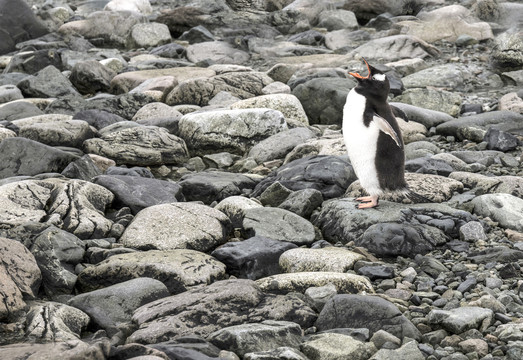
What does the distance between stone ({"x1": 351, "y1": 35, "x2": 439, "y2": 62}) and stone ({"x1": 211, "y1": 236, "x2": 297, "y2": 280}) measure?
28.5ft

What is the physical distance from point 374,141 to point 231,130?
3.04 metres

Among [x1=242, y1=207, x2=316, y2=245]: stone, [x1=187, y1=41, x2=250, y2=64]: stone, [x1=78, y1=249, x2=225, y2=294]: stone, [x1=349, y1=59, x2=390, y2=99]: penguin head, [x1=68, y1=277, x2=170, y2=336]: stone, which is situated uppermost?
[x1=349, y1=59, x2=390, y2=99]: penguin head

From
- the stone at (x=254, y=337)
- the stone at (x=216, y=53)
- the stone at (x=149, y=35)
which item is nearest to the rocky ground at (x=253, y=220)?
the stone at (x=254, y=337)

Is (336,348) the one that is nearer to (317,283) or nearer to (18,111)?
(317,283)

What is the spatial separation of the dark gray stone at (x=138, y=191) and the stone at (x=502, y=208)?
2.77 meters

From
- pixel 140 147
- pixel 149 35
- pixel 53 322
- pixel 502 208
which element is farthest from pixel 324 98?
pixel 149 35

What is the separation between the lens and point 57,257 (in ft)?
16.0

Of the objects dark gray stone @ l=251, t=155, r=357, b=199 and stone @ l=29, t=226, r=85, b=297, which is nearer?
stone @ l=29, t=226, r=85, b=297

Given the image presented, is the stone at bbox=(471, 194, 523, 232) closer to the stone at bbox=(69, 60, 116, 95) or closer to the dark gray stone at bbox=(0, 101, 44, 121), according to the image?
the dark gray stone at bbox=(0, 101, 44, 121)

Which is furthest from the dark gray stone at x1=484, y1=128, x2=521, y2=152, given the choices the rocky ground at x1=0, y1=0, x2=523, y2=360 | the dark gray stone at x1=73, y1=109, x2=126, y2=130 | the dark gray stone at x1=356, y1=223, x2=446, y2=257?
the dark gray stone at x1=73, y1=109, x2=126, y2=130

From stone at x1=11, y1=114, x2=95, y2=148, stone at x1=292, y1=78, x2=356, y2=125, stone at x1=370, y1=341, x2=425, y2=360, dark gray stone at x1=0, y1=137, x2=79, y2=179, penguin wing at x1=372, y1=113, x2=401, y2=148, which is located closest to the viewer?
stone at x1=370, y1=341, x2=425, y2=360

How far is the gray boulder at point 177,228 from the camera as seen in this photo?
5375 millimetres

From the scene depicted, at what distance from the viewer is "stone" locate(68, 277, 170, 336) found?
4180 mm

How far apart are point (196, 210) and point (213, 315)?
1864 millimetres
